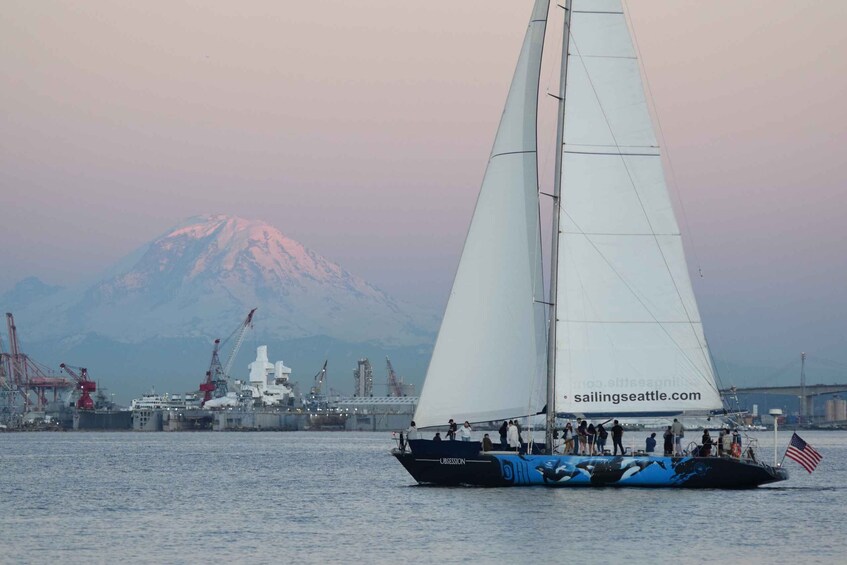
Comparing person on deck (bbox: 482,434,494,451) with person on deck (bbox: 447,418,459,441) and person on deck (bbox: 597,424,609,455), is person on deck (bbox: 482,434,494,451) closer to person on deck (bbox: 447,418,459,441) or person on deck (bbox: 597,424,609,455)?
person on deck (bbox: 447,418,459,441)

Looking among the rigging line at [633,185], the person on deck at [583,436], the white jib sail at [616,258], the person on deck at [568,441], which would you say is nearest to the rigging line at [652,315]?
the white jib sail at [616,258]

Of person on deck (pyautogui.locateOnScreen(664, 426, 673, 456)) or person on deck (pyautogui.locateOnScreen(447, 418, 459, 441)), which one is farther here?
person on deck (pyautogui.locateOnScreen(664, 426, 673, 456))

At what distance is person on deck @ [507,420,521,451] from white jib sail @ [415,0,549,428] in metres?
0.86

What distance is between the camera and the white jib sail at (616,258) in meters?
41.0

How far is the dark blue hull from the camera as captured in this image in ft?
137

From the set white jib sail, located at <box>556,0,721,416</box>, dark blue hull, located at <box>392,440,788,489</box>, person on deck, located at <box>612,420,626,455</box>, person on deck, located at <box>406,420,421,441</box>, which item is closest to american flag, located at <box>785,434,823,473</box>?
dark blue hull, located at <box>392,440,788,489</box>

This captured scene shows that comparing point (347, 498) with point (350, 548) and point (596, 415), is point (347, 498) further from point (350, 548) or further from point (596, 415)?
point (350, 548)

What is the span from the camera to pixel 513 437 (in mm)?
42531

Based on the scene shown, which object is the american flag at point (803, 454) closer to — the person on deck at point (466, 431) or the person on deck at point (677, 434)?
the person on deck at point (677, 434)

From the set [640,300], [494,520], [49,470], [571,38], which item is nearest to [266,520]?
[494,520]

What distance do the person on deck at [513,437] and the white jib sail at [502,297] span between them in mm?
861

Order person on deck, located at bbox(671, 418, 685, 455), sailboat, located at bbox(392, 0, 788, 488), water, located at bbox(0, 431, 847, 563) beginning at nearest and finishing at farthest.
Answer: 1. water, located at bbox(0, 431, 847, 563)
2. sailboat, located at bbox(392, 0, 788, 488)
3. person on deck, located at bbox(671, 418, 685, 455)

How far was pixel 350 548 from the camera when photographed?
32.4m

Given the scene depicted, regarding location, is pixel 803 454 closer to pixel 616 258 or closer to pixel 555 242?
pixel 616 258
